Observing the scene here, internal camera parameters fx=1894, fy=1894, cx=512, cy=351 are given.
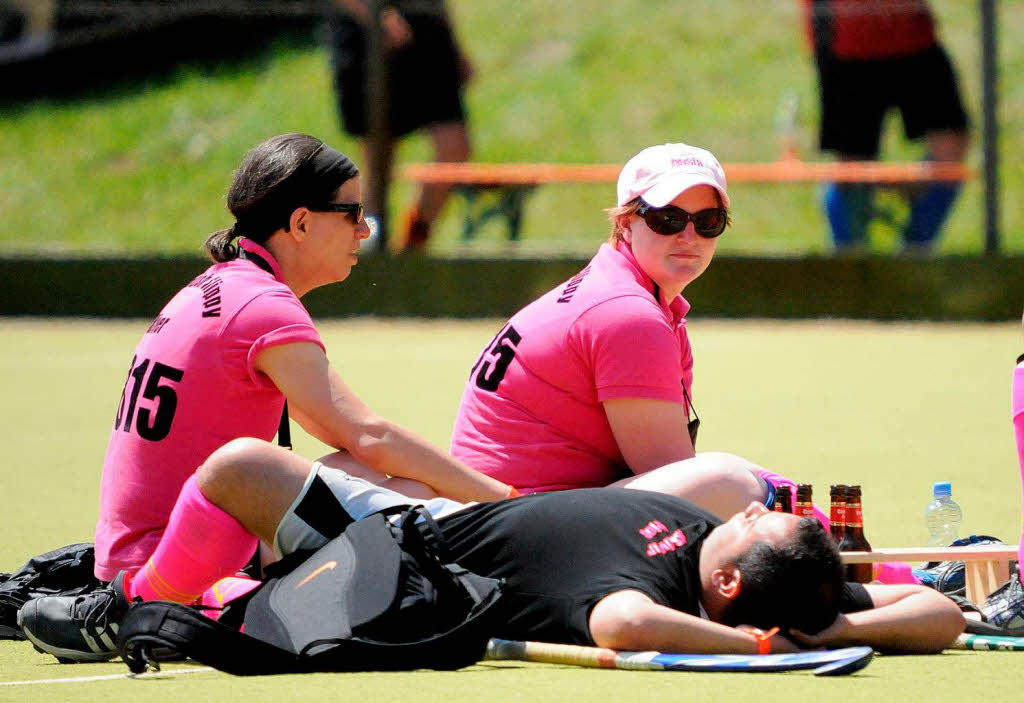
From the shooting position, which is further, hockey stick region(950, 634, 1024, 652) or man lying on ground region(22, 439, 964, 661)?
hockey stick region(950, 634, 1024, 652)

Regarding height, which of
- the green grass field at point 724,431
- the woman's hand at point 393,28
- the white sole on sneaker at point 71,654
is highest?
the woman's hand at point 393,28

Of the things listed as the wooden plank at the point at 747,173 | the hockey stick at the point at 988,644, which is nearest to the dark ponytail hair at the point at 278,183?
the hockey stick at the point at 988,644

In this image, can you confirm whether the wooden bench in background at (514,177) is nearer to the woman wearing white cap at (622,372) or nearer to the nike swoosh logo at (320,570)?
the woman wearing white cap at (622,372)

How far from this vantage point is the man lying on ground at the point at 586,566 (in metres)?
4.27

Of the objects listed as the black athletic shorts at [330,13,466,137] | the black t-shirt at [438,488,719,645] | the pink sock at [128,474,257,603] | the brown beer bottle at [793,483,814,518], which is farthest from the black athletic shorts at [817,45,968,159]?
the pink sock at [128,474,257,603]

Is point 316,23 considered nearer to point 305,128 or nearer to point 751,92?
point 305,128

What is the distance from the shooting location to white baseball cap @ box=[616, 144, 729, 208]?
548 cm

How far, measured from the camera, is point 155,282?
599 inches

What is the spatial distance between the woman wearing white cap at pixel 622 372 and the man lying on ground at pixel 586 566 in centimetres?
56

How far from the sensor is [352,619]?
4.28 meters

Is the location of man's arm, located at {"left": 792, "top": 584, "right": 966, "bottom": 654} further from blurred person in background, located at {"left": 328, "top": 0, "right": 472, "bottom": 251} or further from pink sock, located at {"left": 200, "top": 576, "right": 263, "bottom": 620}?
blurred person in background, located at {"left": 328, "top": 0, "right": 472, "bottom": 251}

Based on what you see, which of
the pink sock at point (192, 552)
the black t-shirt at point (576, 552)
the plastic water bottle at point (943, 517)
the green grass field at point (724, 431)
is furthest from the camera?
the plastic water bottle at point (943, 517)

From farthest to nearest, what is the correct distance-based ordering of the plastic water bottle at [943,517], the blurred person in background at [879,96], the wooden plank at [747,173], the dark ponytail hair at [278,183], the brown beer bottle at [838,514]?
the blurred person in background at [879,96] < the wooden plank at [747,173] < the plastic water bottle at [943,517] < the brown beer bottle at [838,514] < the dark ponytail hair at [278,183]

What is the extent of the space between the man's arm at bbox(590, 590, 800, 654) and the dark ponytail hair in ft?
4.87
